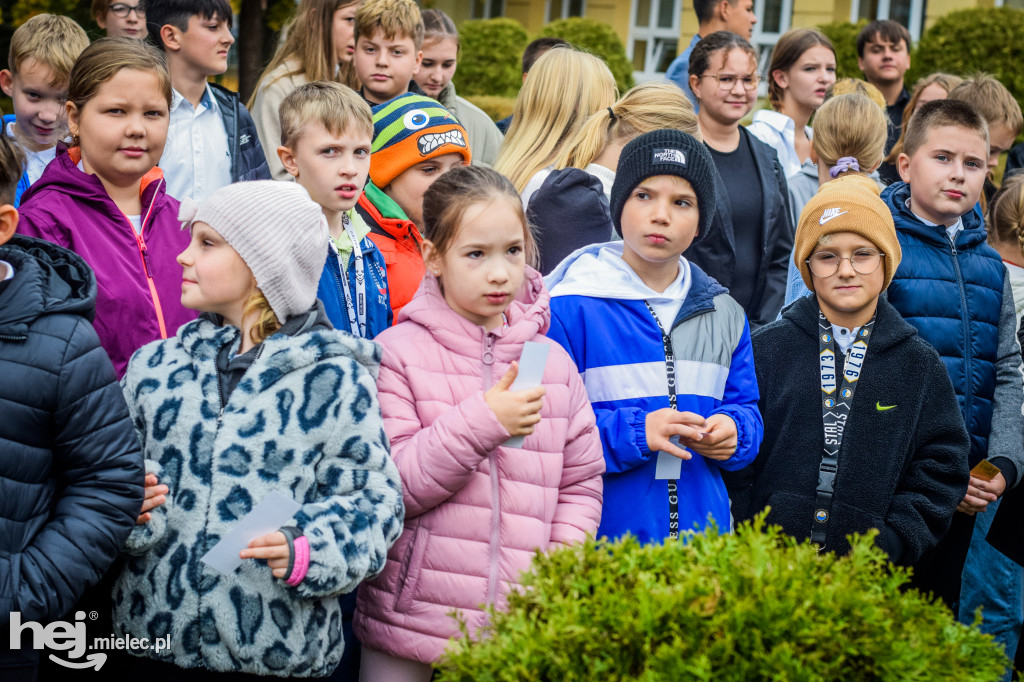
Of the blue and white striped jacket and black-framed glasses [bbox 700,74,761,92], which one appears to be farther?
black-framed glasses [bbox 700,74,761,92]

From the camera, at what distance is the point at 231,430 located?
2.99m

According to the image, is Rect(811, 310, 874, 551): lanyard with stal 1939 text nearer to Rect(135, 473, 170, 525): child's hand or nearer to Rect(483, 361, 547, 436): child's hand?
Rect(483, 361, 547, 436): child's hand

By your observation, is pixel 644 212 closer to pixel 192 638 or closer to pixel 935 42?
pixel 192 638

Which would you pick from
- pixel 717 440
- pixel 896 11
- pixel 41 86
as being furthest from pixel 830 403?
pixel 896 11

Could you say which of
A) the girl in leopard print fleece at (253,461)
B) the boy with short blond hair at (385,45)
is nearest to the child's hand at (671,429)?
the girl in leopard print fleece at (253,461)

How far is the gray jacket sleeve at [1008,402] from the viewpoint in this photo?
189 inches

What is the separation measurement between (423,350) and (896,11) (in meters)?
22.9

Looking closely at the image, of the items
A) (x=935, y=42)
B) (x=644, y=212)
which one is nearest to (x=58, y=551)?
(x=644, y=212)

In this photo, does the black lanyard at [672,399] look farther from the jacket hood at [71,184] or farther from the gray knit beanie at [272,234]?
the jacket hood at [71,184]

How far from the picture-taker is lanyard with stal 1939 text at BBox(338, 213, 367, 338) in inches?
160

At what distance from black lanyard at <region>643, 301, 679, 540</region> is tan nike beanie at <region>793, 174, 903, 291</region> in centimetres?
89

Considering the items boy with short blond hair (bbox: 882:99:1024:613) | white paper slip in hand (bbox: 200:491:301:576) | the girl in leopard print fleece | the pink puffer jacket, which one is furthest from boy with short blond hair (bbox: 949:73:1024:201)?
white paper slip in hand (bbox: 200:491:301:576)

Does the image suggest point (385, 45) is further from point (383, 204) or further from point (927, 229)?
point (927, 229)

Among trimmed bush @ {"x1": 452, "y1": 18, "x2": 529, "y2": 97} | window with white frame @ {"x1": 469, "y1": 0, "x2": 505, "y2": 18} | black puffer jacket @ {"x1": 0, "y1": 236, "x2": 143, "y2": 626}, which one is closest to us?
black puffer jacket @ {"x1": 0, "y1": 236, "x2": 143, "y2": 626}
